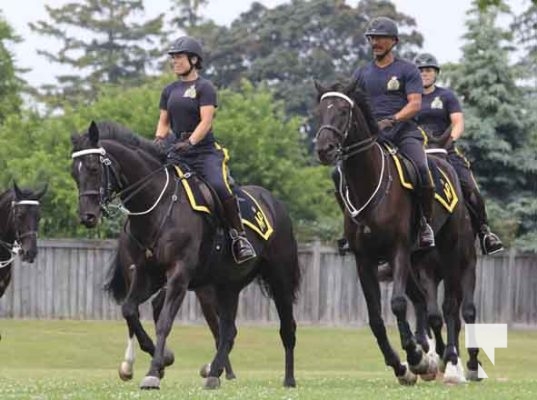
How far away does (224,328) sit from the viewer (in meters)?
18.8

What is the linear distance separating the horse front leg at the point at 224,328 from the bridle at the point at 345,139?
9.14 ft

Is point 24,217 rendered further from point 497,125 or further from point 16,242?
point 497,125

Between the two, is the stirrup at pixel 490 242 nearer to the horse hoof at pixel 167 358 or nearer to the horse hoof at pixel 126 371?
the horse hoof at pixel 167 358

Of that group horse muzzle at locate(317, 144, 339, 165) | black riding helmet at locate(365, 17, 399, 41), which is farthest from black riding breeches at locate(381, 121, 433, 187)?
A: horse muzzle at locate(317, 144, 339, 165)

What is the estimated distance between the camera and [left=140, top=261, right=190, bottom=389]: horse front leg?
16.1 meters

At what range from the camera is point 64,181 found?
42.8m

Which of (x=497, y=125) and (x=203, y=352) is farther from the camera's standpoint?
(x=497, y=125)

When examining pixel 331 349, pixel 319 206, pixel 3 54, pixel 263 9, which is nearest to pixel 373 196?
pixel 331 349

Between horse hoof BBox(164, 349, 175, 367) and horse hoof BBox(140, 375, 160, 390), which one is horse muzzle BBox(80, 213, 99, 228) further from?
horse hoof BBox(164, 349, 175, 367)

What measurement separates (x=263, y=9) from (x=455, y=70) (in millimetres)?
43108

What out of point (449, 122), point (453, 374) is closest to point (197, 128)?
point (453, 374)

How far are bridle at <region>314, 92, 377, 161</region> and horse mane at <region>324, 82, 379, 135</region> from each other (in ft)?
0.32

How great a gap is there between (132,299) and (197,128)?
2.15 m

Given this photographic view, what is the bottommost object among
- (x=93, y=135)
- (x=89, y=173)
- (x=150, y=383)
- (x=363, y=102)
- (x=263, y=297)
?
(x=263, y=297)
